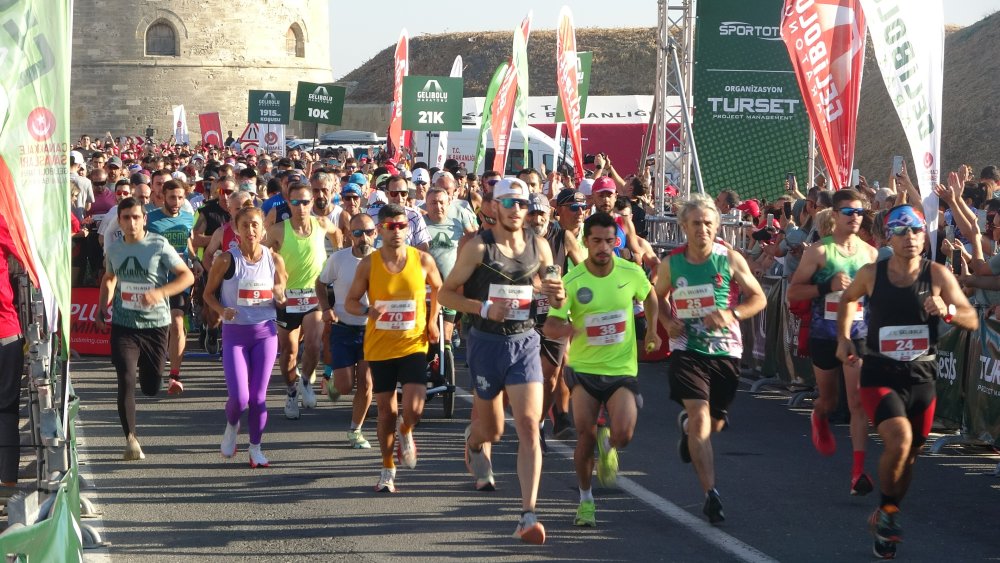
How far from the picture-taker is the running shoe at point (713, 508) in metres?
7.77

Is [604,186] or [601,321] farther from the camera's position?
[604,186]

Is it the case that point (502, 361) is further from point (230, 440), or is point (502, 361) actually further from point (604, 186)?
point (604, 186)

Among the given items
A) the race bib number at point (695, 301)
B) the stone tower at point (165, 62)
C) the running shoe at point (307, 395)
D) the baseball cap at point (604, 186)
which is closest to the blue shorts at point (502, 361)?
the race bib number at point (695, 301)

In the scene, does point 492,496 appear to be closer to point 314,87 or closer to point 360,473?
point 360,473

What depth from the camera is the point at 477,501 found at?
8461 millimetres

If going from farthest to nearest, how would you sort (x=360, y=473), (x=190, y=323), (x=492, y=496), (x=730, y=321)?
(x=190, y=323) → (x=360, y=473) → (x=492, y=496) → (x=730, y=321)

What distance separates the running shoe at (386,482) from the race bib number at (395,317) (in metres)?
0.85

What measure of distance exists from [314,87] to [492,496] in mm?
20989

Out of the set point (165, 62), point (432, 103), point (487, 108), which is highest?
point (165, 62)

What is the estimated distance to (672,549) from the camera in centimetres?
725

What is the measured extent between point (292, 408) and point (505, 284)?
13.0 ft

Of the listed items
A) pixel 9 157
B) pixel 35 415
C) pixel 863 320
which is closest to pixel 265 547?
pixel 35 415

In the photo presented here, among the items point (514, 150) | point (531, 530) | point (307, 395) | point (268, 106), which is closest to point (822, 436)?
point (531, 530)

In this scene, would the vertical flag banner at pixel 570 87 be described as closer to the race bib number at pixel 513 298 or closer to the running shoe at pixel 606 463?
the running shoe at pixel 606 463
